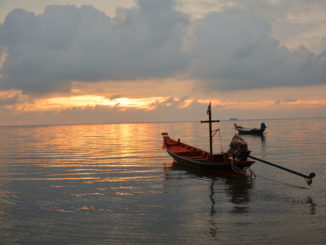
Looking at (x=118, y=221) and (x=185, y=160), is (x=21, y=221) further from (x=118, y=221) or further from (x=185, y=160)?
(x=185, y=160)

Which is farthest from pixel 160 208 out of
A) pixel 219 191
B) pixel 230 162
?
pixel 230 162

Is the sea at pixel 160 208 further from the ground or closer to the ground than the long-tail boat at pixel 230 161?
closer to the ground

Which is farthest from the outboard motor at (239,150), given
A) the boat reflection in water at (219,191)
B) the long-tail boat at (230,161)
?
the boat reflection in water at (219,191)

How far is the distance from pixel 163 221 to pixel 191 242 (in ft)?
8.57

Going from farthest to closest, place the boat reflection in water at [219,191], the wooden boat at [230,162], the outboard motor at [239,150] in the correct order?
1. the wooden boat at [230,162]
2. the outboard motor at [239,150]
3. the boat reflection in water at [219,191]

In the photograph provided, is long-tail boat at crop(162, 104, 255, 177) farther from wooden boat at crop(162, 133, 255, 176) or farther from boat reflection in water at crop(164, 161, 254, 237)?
boat reflection in water at crop(164, 161, 254, 237)

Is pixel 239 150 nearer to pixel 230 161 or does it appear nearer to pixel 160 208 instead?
pixel 230 161

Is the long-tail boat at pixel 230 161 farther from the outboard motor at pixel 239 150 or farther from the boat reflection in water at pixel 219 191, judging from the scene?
the boat reflection in water at pixel 219 191

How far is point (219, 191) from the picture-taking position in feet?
63.4

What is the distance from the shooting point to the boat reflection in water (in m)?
14.3

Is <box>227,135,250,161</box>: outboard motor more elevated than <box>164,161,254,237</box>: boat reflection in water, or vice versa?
<box>227,135,250,161</box>: outboard motor

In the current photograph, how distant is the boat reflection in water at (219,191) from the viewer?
47.0 ft

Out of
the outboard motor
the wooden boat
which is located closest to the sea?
the wooden boat

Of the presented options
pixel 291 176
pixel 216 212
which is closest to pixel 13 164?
pixel 216 212
